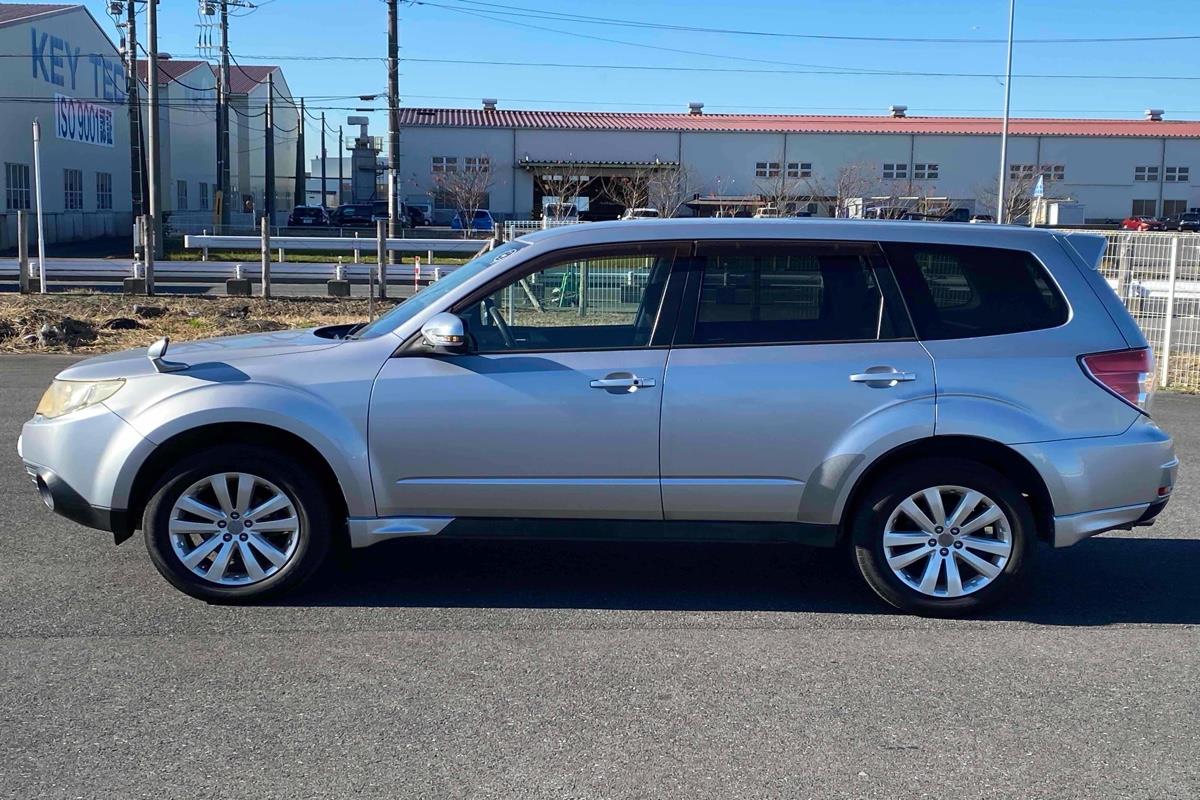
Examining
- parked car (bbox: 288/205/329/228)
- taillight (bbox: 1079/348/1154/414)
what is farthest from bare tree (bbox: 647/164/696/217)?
taillight (bbox: 1079/348/1154/414)

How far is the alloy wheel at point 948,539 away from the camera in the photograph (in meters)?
5.39

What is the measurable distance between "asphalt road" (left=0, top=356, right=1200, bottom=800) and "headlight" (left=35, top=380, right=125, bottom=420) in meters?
0.87

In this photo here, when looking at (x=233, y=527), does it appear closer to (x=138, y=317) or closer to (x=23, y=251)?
(x=138, y=317)

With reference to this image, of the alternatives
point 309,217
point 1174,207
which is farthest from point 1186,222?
point 309,217

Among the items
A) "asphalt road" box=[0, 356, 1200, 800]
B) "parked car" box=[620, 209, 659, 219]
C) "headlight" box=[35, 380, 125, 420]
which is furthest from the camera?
"parked car" box=[620, 209, 659, 219]

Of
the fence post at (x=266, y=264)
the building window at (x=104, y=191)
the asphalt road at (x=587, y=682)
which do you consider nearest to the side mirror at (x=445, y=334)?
the asphalt road at (x=587, y=682)

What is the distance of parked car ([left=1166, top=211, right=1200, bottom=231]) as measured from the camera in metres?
57.9

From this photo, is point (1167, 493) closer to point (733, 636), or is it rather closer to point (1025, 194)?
point (733, 636)

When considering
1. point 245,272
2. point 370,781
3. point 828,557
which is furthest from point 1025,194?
point 370,781

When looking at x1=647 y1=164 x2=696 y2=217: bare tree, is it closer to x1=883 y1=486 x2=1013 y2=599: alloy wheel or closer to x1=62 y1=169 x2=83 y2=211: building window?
x1=62 y1=169 x2=83 y2=211: building window

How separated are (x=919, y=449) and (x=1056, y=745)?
5.30 feet

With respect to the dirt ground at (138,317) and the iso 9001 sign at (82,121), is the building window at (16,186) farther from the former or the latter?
the dirt ground at (138,317)

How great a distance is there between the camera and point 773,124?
64.0m

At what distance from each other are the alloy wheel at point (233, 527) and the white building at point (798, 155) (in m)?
54.7
